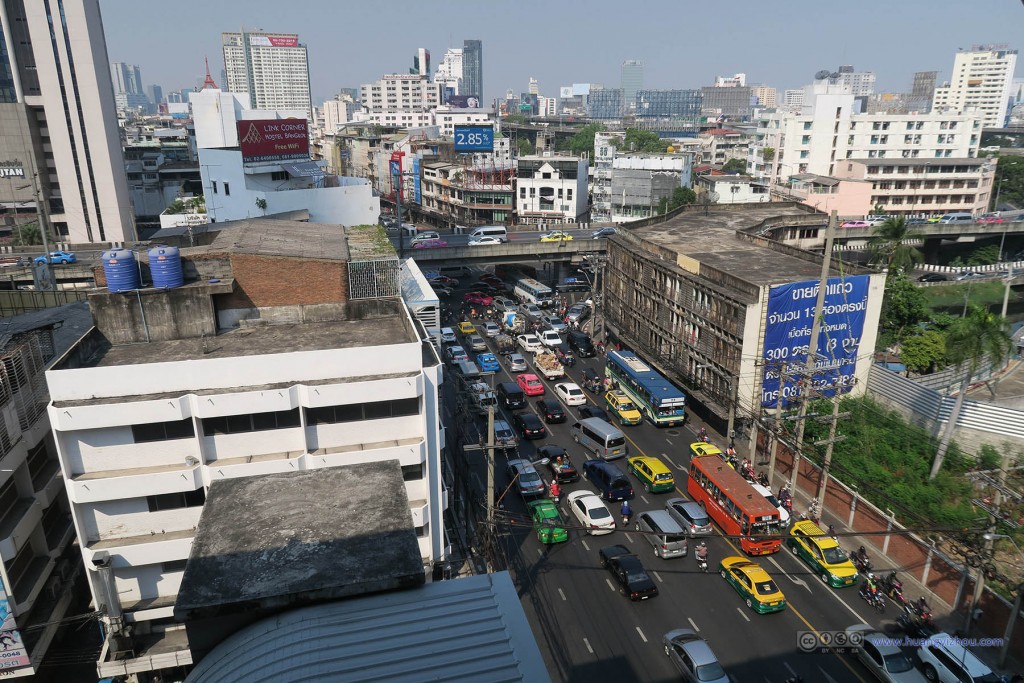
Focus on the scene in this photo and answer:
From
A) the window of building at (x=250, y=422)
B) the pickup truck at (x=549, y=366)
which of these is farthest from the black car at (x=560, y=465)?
the window of building at (x=250, y=422)

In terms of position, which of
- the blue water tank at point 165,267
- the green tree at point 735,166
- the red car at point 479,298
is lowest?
the red car at point 479,298

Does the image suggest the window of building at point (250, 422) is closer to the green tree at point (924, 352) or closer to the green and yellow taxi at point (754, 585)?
the green and yellow taxi at point (754, 585)

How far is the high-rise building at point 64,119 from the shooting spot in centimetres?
7112

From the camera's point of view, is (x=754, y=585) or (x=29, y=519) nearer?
(x=29, y=519)

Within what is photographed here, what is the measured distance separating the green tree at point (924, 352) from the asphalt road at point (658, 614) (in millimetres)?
25508

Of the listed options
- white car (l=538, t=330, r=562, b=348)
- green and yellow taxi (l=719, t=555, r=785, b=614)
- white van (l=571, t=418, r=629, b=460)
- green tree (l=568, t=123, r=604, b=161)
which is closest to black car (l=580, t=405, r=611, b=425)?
white van (l=571, t=418, r=629, b=460)

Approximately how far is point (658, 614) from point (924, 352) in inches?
1284

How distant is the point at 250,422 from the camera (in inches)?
854

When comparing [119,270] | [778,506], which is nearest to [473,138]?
[119,270]

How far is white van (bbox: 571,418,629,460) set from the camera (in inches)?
1414

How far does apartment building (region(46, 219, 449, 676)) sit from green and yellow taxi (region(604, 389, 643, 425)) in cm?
1821

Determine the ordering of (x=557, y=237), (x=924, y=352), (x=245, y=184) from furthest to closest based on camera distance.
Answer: (x=557, y=237)
(x=245, y=184)
(x=924, y=352)

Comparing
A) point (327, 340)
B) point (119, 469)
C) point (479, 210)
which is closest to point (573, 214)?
point (479, 210)

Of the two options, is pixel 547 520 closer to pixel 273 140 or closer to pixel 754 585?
pixel 754 585
